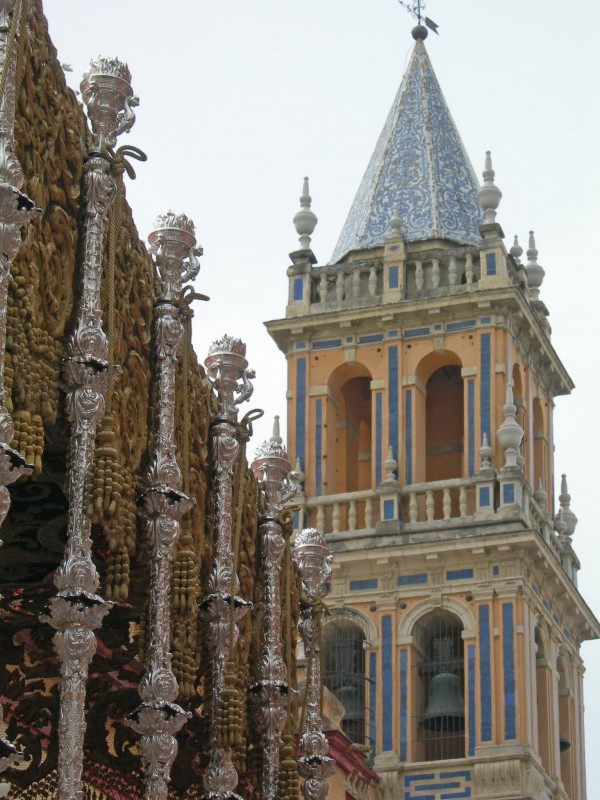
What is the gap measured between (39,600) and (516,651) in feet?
53.7

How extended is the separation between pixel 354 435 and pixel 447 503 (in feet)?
9.01

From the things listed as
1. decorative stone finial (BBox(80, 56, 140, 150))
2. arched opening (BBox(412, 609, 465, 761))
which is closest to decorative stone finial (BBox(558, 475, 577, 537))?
arched opening (BBox(412, 609, 465, 761))

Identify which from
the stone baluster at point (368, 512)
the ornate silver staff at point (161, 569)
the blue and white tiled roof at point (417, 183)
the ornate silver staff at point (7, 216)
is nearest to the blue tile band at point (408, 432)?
the stone baluster at point (368, 512)

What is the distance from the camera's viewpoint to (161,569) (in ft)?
26.3

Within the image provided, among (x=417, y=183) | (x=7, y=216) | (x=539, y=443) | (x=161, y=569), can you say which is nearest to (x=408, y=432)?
(x=539, y=443)

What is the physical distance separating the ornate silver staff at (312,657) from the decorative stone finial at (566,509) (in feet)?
57.3

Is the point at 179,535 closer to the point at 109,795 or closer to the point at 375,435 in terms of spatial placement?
the point at 109,795

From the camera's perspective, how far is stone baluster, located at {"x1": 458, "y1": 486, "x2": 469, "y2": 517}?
25.8 m

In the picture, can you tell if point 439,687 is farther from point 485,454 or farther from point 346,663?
point 485,454

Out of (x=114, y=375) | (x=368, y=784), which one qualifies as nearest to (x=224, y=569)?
(x=114, y=375)

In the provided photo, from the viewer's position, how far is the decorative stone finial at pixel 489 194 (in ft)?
91.1

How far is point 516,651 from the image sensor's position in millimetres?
24953

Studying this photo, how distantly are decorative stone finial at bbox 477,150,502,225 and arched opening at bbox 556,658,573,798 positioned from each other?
602cm

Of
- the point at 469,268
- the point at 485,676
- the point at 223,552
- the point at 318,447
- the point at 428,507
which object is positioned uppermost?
the point at 469,268
